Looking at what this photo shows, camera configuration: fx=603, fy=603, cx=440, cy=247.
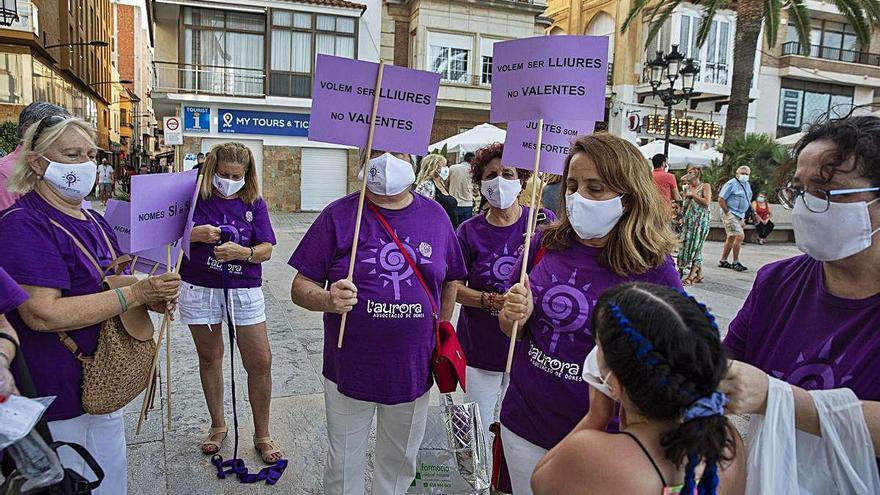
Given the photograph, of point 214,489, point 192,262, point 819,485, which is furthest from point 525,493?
point 192,262

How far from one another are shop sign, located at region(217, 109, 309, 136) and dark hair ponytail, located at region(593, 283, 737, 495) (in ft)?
72.4

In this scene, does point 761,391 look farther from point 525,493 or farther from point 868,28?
point 868,28

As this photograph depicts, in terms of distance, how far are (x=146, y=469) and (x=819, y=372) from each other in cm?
353

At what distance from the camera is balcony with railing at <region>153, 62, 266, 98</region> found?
21.2 m

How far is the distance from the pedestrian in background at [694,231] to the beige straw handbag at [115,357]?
29.4 feet

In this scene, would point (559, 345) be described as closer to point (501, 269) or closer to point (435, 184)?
point (501, 269)

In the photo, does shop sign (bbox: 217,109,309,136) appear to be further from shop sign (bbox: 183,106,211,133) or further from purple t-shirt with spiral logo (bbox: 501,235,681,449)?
purple t-shirt with spiral logo (bbox: 501,235,681,449)

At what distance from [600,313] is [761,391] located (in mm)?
447

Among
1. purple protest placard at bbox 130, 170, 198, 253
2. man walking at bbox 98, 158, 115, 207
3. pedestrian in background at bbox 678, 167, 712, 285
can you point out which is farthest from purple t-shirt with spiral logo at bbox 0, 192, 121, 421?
man walking at bbox 98, 158, 115, 207

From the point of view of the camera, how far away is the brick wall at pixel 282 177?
Answer: 22609 millimetres

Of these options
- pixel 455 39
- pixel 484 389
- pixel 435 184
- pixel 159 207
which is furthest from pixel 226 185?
pixel 455 39

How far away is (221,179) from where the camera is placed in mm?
3684

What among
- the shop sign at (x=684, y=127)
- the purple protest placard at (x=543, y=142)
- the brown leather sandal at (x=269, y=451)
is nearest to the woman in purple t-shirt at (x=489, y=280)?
the purple protest placard at (x=543, y=142)

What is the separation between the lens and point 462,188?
9.93 m
